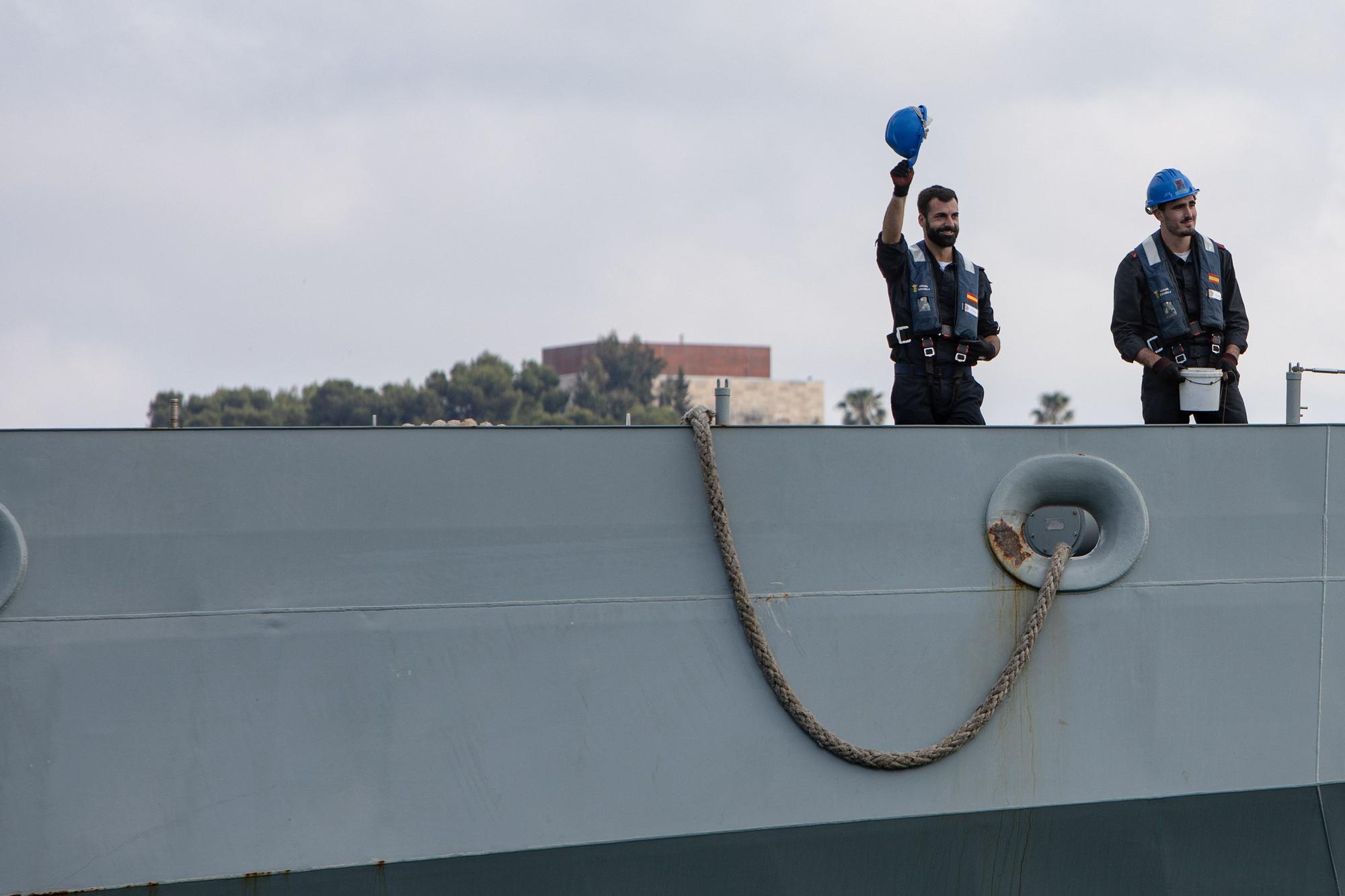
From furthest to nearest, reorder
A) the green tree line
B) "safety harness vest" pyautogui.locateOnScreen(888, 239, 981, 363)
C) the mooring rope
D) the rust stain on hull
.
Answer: the green tree line < "safety harness vest" pyautogui.locateOnScreen(888, 239, 981, 363) < the rust stain on hull < the mooring rope

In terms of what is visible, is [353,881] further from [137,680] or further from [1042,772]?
[1042,772]

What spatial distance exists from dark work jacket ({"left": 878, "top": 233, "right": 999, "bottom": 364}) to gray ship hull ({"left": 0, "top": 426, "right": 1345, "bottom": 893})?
0.76m

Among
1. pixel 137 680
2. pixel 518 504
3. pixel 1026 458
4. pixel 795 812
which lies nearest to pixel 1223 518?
pixel 1026 458

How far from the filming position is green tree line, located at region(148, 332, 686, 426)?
45.5m

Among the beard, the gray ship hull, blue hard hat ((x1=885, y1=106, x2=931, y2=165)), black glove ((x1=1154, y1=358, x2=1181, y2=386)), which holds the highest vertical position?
blue hard hat ((x1=885, y1=106, x2=931, y2=165))

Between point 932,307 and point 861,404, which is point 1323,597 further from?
point 861,404

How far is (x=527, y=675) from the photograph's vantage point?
152 inches

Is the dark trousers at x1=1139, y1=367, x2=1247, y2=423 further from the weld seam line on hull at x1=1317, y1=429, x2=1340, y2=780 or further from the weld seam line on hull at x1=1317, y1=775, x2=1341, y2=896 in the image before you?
the weld seam line on hull at x1=1317, y1=775, x2=1341, y2=896

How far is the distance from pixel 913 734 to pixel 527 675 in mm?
1242

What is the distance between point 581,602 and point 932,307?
5.99ft

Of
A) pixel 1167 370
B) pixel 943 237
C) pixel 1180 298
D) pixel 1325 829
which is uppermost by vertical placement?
pixel 943 237

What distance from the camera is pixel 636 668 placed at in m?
3.92

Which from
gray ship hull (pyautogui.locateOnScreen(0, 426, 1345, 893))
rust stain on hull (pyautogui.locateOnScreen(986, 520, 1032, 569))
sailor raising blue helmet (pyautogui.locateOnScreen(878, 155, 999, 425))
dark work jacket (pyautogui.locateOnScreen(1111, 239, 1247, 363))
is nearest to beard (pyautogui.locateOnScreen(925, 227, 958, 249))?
sailor raising blue helmet (pyautogui.locateOnScreen(878, 155, 999, 425))

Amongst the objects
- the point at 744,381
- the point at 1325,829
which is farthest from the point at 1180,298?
the point at 744,381
